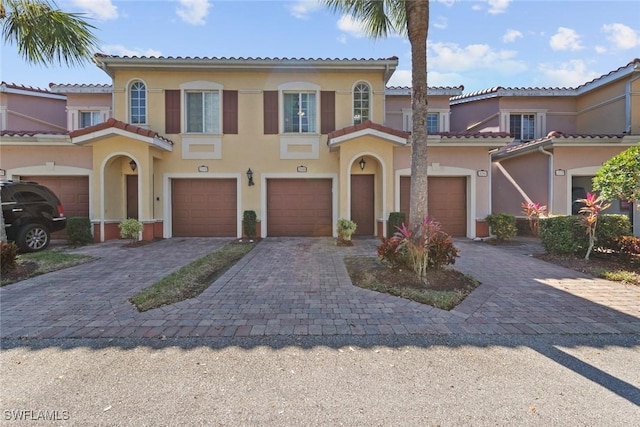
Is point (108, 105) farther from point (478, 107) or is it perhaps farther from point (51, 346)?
point (478, 107)

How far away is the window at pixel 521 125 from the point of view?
46.7 ft

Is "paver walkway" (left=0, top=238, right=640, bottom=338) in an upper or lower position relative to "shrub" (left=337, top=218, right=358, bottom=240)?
lower

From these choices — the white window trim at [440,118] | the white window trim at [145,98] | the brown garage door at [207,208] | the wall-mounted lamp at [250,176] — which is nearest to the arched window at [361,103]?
the white window trim at [440,118]

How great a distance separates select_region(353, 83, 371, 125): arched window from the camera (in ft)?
37.4

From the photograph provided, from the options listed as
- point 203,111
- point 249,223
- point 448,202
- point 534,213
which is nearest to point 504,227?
point 534,213

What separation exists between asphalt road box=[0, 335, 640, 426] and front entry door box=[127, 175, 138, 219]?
29.0 feet

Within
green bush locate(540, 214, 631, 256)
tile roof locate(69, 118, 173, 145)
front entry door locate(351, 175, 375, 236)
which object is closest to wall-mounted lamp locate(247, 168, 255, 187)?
tile roof locate(69, 118, 173, 145)

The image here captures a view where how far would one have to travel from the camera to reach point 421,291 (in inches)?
193

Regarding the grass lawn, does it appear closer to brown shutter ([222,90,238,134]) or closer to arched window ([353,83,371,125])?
brown shutter ([222,90,238,134])

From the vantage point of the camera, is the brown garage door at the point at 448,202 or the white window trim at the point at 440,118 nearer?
the brown garage door at the point at 448,202

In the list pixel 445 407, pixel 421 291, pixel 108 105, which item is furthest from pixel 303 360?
pixel 108 105

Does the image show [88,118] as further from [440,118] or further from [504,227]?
[504,227]

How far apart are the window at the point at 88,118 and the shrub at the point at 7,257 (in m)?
10.2

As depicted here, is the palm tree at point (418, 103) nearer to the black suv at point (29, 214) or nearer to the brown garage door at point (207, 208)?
the brown garage door at point (207, 208)
